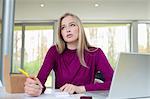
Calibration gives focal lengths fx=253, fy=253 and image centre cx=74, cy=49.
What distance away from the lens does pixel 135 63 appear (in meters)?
1.07

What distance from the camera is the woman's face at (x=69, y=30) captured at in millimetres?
1573

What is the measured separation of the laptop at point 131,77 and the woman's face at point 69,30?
22.9 inches

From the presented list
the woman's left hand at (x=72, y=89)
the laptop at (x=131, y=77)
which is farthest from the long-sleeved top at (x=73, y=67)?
the laptop at (x=131, y=77)

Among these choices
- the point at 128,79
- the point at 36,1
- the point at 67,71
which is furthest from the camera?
the point at 36,1

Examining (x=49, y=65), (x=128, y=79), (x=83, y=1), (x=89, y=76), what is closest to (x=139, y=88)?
(x=128, y=79)

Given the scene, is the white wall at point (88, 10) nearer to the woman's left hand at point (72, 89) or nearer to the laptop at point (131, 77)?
the woman's left hand at point (72, 89)

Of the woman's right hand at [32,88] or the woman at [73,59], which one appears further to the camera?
the woman at [73,59]

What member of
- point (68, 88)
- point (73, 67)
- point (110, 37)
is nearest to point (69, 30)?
point (73, 67)

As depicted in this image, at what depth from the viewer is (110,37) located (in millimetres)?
6715

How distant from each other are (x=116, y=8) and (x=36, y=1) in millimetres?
2073

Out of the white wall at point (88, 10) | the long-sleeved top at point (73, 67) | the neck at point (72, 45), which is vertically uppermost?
the white wall at point (88, 10)

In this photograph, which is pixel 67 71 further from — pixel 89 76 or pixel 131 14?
pixel 131 14

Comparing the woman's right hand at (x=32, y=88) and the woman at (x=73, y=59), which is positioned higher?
the woman at (x=73, y=59)

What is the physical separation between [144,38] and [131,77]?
228 inches
